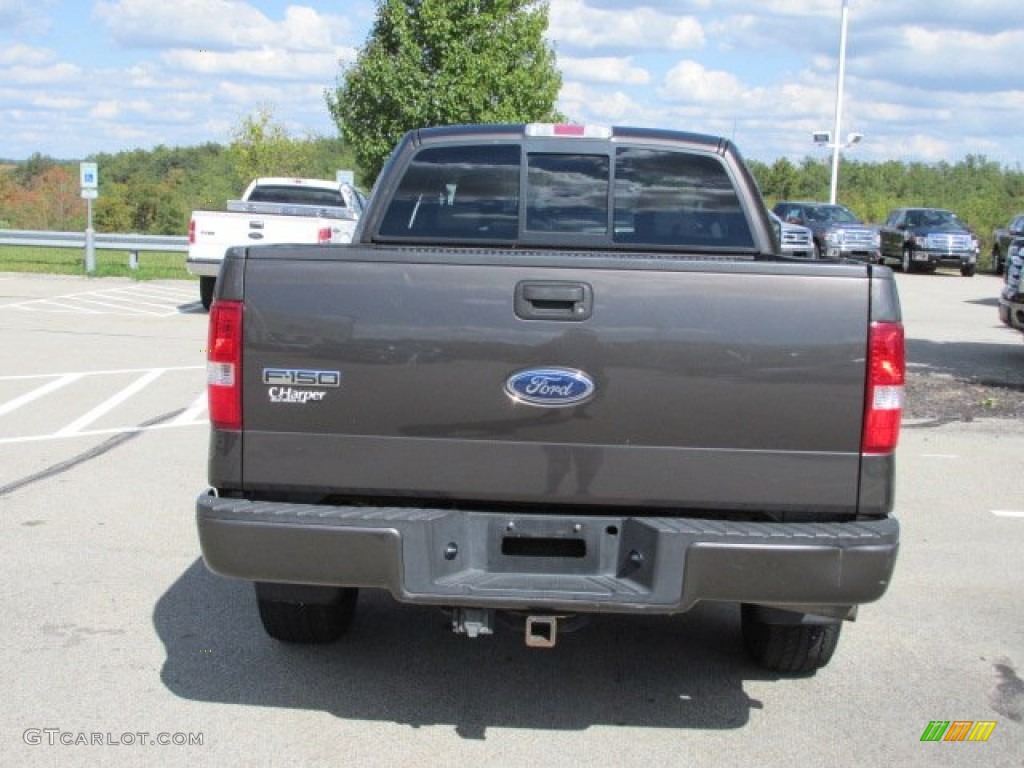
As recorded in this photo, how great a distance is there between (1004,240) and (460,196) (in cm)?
2906

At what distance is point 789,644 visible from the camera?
446 cm

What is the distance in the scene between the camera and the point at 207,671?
4.47 metres

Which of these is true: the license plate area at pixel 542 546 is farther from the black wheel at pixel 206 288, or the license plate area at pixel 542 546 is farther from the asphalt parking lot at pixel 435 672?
the black wheel at pixel 206 288

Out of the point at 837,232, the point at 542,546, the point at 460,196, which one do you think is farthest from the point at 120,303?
the point at 837,232

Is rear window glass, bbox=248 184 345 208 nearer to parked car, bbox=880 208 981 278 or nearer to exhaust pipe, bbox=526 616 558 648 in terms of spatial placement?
exhaust pipe, bbox=526 616 558 648

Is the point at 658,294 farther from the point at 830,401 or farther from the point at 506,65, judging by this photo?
the point at 506,65

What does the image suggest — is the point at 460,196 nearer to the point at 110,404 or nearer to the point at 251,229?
the point at 110,404

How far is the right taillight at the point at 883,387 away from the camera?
11.5ft

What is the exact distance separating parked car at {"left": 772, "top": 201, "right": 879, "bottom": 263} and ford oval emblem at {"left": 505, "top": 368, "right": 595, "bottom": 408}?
2741 cm

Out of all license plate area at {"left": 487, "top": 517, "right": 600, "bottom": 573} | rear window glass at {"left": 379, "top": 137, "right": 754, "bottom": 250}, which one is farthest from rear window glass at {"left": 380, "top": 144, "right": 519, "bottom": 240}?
license plate area at {"left": 487, "top": 517, "right": 600, "bottom": 573}

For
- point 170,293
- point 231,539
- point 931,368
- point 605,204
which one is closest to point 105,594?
point 231,539

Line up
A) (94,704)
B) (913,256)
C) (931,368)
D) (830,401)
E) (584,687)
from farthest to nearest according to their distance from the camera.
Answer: (913,256) < (931,368) < (584,687) < (94,704) < (830,401)

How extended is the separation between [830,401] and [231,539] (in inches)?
74.0

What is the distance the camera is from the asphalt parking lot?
3.88 m
